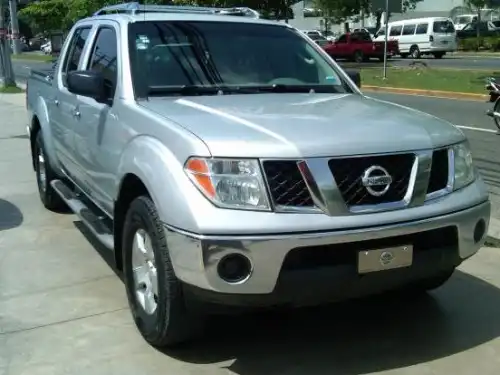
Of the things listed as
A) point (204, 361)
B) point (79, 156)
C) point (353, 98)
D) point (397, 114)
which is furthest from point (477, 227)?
point (79, 156)

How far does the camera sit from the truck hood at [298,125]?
3.35 meters

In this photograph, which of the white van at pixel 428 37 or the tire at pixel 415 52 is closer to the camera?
the white van at pixel 428 37

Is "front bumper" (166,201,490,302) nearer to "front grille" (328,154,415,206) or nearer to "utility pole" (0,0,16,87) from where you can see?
"front grille" (328,154,415,206)

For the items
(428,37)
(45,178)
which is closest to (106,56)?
(45,178)

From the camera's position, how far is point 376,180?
341 centimetres

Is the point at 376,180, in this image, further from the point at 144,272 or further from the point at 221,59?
the point at 221,59

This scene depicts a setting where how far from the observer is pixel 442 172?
371 cm

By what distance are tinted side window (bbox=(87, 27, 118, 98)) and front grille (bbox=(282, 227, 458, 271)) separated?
185cm

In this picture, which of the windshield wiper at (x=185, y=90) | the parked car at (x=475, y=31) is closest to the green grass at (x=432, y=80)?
the windshield wiper at (x=185, y=90)

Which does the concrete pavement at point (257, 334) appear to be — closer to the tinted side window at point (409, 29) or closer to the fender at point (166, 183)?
the fender at point (166, 183)

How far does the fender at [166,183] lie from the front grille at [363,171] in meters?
0.65

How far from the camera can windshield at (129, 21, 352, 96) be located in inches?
177

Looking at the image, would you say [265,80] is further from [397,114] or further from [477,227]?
[477,227]

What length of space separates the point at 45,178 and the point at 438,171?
4.36 metres
